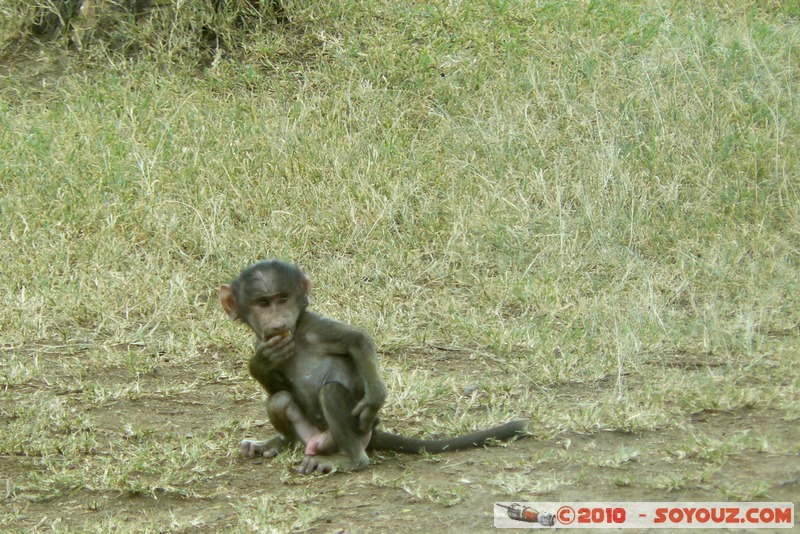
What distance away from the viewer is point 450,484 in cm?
407

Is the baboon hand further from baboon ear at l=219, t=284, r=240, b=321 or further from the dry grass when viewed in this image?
the dry grass

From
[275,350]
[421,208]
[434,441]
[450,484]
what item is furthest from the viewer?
[421,208]

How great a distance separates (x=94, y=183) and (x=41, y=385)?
7.78 feet

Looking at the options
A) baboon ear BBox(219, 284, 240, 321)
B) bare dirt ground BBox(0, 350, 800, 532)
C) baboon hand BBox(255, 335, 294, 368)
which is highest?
baboon ear BBox(219, 284, 240, 321)

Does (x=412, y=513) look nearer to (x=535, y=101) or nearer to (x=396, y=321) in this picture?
(x=396, y=321)

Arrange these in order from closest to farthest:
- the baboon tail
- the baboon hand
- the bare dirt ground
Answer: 1. the bare dirt ground
2. the baboon hand
3. the baboon tail

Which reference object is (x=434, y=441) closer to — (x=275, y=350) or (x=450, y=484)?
(x=450, y=484)

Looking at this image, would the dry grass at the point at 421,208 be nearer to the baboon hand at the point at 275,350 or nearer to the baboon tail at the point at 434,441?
the baboon tail at the point at 434,441

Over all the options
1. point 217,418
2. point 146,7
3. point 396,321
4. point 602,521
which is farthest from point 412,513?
point 146,7

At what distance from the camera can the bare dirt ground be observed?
378 centimetres

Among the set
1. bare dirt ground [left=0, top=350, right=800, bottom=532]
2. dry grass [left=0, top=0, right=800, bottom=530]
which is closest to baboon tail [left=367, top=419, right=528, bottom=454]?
bare dirt ground [left=0, top=350, right=800, bottom=532]

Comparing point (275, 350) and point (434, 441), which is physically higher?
point (275, 350)

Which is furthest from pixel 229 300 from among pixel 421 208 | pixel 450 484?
pixel 421 208

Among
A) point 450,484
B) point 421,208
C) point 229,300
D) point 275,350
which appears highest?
point 421,208
